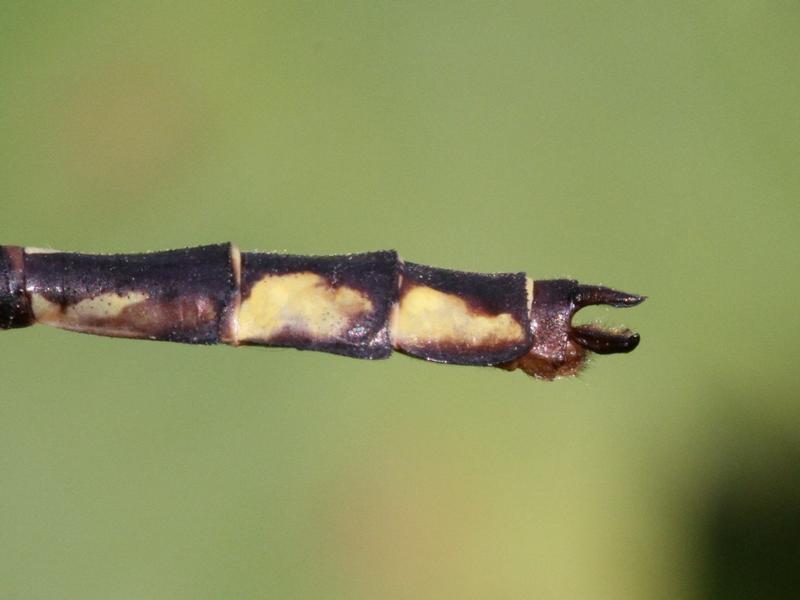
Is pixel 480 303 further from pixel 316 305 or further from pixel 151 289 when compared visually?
pixel 151 289

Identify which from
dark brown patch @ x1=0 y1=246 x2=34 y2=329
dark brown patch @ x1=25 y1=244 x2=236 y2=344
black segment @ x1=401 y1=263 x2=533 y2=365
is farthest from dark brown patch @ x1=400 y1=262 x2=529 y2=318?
dark brown patch @ x1=0 y1=246 x2=34 y2=329

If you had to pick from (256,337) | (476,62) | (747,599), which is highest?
(476,62)

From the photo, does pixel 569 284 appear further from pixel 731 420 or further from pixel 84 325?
pixel 731 420

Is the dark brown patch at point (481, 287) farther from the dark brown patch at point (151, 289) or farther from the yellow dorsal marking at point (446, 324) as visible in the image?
the dark brown patch at point (151, 289)

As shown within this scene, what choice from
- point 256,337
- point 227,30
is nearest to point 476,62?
point 227,30

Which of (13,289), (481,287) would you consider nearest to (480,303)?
(481,287)

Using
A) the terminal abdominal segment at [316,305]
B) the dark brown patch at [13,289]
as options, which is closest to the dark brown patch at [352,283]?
the terminal abdominal segment at [316,305]

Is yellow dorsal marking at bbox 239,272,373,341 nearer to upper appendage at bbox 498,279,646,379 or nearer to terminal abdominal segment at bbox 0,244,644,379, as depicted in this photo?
terminal abdominal segment at bbox 0,244,644,379
